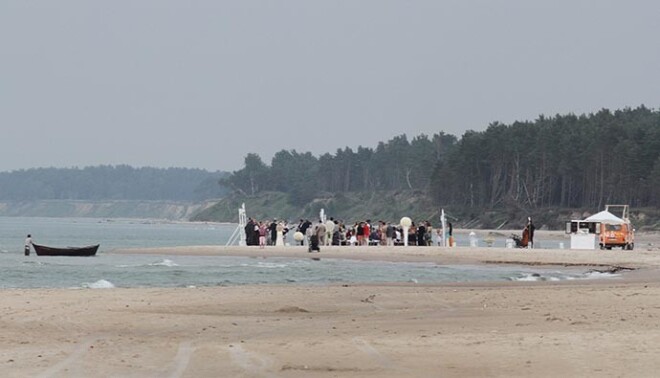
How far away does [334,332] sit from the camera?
16031mm

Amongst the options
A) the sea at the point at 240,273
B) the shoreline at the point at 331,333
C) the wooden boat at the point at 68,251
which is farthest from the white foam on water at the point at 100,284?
the wooden boat at the point at 68,251

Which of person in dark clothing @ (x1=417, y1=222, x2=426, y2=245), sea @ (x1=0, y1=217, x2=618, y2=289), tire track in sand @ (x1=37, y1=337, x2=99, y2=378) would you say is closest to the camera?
tire track in sand @ (x1=37, y1=337, x2=99, y2=378)

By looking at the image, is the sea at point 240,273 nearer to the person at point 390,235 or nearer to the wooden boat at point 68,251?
the wooden boat at point 68,251

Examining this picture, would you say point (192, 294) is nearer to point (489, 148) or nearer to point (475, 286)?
point (475, 286)

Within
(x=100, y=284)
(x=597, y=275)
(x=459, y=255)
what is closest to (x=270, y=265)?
(x=459, y=255)

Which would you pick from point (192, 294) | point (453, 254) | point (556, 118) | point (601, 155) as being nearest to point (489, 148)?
point (556, 118)

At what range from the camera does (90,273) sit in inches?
1454

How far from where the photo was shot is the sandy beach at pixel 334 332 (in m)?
12.2

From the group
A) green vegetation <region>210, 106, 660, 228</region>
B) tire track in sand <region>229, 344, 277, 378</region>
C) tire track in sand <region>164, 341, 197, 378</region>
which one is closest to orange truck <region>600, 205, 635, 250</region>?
tire track in sand <region>164, 341, 197, 378</region>

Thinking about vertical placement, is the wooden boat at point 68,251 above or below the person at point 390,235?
below

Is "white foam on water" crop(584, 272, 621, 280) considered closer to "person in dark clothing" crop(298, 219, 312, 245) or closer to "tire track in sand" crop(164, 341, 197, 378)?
"tire track in sand" crop(164, 341, 197, 378)

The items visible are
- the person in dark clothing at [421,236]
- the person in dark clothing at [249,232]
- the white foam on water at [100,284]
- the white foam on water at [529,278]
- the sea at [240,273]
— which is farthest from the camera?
the person in dark clothing at [249,232]

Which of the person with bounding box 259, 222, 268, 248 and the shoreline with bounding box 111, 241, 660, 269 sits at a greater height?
the person with bounding box 259, 222, 268, 248

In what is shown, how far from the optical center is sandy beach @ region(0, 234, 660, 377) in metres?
12.2
